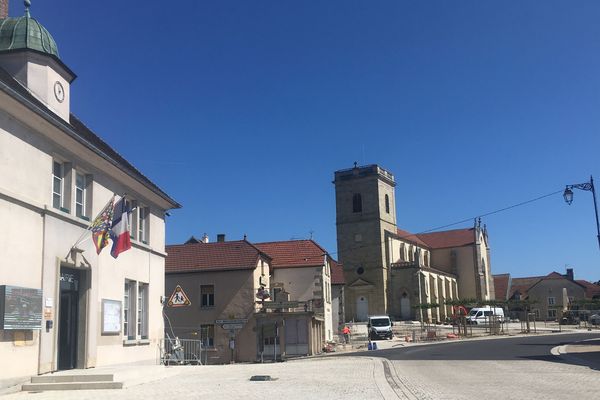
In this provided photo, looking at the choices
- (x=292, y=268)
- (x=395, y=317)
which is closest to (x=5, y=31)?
(x=292, y=268)

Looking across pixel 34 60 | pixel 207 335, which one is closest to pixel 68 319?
pixel 34 60

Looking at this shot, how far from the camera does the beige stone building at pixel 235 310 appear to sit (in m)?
41.9

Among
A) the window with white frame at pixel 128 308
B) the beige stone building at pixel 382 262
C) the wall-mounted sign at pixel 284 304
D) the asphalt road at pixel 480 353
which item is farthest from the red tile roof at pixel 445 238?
the window with white frame at pixel 128 308

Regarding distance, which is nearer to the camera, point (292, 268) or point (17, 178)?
point (17, 178)

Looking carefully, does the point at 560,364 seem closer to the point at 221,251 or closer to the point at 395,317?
the point at 221,251

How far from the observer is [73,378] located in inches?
618

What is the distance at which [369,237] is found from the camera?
262 ft

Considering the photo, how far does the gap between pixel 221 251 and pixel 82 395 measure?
31.1m

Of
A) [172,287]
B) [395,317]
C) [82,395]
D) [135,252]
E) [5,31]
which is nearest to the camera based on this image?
[82,395]

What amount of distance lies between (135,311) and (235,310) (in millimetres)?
19757

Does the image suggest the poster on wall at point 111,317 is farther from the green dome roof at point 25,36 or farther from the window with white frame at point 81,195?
the green dome roof at point 25,36

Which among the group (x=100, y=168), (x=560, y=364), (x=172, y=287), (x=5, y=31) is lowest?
(x=560, y=364)

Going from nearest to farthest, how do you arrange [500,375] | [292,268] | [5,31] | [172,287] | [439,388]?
Answer: 1. [439,388]
2. [500,375]
3. [5,31]
4. [172,287]
5. [292,268]

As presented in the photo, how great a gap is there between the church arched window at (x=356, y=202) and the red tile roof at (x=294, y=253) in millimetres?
31072
